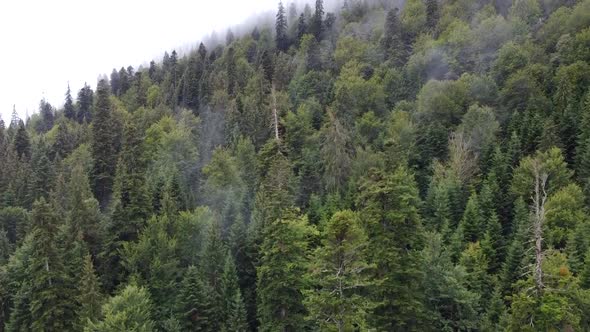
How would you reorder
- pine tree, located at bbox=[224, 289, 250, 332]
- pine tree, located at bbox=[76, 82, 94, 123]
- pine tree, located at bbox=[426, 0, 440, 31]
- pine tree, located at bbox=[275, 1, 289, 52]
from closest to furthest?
pine tree, located at bbox=[224, 289, 250, 332] < pine tree, located at bbox=[426, 0, 440, 31] < pine tree, located at bbox=[76, 82, 94, 123] < pine tree, located at bbox=[275, 1, 289, 52]

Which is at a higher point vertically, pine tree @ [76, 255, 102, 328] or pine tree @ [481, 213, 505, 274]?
pine tree @ [76, 255, 102, 328]

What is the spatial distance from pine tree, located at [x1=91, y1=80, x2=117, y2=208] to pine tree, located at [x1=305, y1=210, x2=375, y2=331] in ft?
178

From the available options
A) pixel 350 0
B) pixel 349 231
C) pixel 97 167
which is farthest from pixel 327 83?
pixel 349 231

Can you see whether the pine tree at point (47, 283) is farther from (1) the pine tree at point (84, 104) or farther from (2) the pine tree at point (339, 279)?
(1) the pine tree at point (84, 104)

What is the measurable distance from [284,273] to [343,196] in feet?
97.2

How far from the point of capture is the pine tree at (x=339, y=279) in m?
23.5

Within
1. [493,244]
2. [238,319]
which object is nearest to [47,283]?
[238,319]

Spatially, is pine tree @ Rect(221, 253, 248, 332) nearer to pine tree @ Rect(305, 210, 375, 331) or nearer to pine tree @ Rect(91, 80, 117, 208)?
pine tree @ Rect(305, 210, 375, 331)

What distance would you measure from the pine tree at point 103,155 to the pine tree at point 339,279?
54.2 m

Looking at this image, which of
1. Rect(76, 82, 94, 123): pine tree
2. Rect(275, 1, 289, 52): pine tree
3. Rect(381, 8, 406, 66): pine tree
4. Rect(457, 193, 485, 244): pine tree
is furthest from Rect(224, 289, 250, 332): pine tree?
Rect(275, 1, 289, 52): pine tree

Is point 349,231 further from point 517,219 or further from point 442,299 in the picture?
point 517,219

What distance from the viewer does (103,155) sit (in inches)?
3002

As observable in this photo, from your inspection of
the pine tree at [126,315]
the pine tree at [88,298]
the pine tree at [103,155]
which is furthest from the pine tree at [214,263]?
the pine tree at [103,155]

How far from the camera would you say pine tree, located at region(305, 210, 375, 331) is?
23547 millimetres
